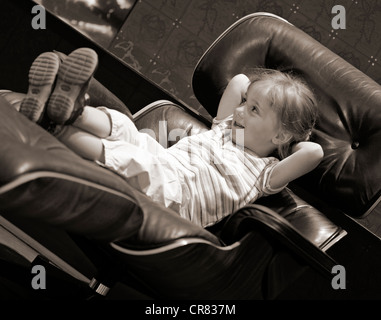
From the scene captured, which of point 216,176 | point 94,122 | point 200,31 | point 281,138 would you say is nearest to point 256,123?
point 281,138

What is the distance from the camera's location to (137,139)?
1535mm

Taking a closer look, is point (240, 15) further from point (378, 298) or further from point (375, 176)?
point (378, 298)

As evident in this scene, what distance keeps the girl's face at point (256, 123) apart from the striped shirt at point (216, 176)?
0.10 ft

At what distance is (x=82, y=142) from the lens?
1.37 metres

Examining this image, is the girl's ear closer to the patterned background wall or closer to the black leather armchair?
the black leather armchair

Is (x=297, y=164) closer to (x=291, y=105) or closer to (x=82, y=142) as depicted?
(x=291, y=105)

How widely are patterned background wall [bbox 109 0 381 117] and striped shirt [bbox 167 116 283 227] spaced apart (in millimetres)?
884

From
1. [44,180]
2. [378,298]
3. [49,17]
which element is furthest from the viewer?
[49,17]

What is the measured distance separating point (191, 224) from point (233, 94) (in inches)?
27.6

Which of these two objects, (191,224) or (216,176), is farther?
(216,176)

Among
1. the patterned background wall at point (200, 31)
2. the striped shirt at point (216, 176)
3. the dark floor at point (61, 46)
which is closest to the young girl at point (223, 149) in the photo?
the striped shirt at point (216, 176)

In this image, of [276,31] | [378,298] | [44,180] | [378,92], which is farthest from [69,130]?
[378,298]

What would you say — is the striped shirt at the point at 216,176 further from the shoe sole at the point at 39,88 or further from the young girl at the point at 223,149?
the shoe sole at the point at 39,88

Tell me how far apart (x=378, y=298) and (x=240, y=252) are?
1.08 m
